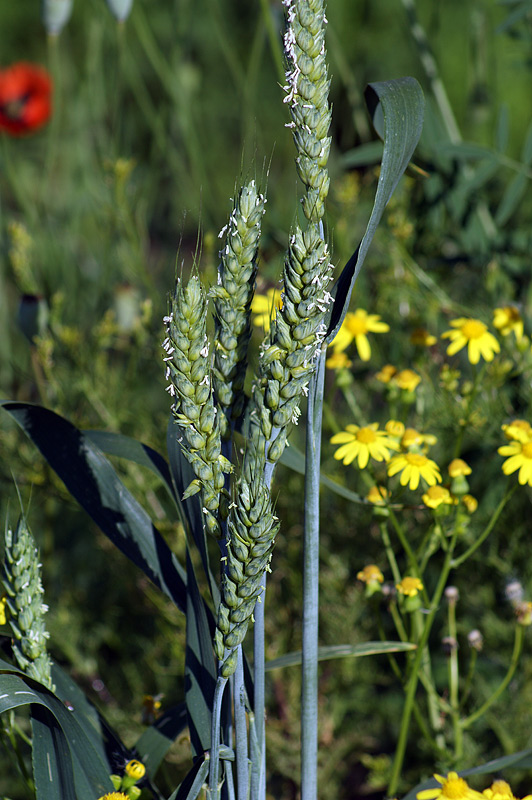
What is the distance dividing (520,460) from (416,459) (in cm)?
9

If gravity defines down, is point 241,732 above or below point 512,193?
below

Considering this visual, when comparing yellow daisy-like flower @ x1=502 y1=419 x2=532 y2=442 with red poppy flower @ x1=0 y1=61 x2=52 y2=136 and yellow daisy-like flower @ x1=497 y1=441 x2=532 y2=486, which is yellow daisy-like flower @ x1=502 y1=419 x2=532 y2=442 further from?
red poppy flower @ x1=0 y1=61 x2=52 y2=136

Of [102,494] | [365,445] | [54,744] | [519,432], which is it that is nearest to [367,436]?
[365,445]

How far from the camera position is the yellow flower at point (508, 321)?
807mm

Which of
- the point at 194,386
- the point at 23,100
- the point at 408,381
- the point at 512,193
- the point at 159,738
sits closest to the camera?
the point at 194,386

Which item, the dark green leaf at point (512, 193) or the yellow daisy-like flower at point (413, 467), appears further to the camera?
the dark green leaf at point (512, 193)

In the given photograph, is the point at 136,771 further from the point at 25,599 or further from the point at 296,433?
the point at 296,433

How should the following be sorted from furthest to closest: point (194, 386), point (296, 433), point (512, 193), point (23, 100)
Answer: point (23, 100)
point (296, 433)
point (512, 193)
point (194, 386)

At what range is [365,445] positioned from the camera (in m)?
0.72

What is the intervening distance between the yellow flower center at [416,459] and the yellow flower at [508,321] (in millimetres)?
195

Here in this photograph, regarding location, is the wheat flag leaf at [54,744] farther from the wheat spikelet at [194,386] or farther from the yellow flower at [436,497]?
the yellow flower at [436,497]

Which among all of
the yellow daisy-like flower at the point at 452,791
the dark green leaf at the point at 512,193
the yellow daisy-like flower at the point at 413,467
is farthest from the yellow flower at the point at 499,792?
the dark green leaf at the point at 512,193

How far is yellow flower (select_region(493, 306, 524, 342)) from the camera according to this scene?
807 mm

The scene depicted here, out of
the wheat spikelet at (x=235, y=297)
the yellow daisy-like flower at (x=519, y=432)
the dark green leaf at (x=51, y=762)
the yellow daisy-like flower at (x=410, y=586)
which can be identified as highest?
the wheat spikelet at (x=235, y=297)
